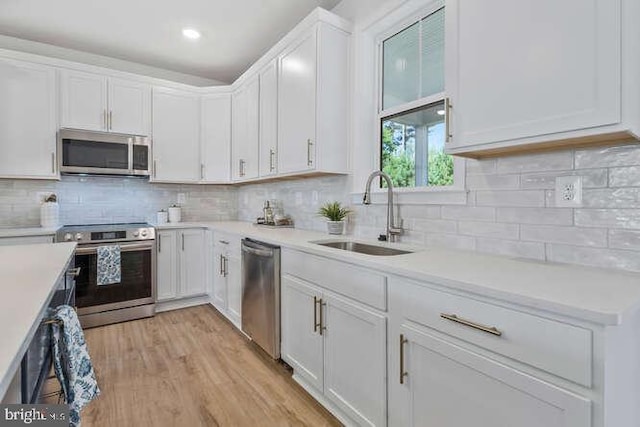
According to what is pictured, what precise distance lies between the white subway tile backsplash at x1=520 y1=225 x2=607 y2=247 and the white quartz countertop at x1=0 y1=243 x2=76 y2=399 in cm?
173

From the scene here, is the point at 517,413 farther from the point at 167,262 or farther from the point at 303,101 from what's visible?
the point at 167,262

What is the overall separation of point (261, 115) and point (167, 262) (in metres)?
1.78

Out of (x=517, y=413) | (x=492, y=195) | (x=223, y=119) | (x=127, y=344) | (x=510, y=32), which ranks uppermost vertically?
(x=223, y=119)

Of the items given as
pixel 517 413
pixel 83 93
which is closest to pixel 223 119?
pixel 83 93

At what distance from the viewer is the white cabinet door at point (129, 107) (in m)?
3.34

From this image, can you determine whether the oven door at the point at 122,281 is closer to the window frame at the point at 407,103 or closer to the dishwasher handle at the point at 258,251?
the dishwasher handle at the point at 258,251

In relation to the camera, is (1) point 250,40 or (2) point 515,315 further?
(1) point 250,40

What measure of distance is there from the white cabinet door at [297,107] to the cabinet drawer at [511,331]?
1.48 meters

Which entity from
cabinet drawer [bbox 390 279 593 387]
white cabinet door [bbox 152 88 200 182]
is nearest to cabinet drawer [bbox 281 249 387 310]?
cabinet drawer [bbox 390 279 593 387]

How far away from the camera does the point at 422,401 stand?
122 centimetres

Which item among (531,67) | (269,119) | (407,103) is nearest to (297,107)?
(269,119)

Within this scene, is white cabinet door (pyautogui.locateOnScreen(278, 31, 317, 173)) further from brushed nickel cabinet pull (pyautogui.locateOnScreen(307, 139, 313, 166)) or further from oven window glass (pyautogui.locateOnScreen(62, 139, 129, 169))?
oven window glass (pyautogui.locateOnScreen(62, 139, 129, 169))

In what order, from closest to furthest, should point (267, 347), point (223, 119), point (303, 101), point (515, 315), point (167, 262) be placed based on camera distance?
point (515, 315)
point (267, 347)
point (303, 101)
point (167, 262)
point (223, 119)

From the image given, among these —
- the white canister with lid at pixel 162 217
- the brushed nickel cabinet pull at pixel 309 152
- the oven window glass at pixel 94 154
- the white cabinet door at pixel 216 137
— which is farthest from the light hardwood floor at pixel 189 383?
the white cabinet door at pixel 216 137
